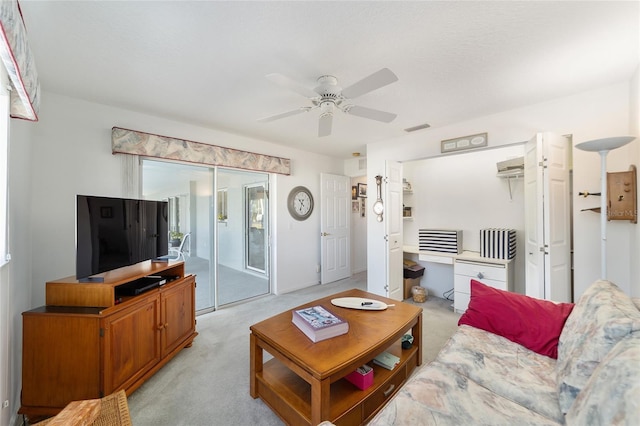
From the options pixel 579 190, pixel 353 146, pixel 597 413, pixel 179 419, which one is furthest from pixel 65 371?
pixel 579 190

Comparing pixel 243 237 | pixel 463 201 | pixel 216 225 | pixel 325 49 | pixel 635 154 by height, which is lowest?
pixel 243 237

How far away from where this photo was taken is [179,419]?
5.26 ft

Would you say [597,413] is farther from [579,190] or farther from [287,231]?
[287,231]

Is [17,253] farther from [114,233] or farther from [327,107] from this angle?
[327,107]

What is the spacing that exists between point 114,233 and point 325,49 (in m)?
2.05

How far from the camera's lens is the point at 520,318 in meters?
1.65

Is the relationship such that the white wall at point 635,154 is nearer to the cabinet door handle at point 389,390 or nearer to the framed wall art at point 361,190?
the cabinet door handle at point 389,390

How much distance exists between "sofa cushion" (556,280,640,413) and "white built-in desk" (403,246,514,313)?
1.74 meters

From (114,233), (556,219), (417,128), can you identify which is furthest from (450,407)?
(417,128)

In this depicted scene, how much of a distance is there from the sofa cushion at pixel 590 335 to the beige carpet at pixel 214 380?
1187 mm

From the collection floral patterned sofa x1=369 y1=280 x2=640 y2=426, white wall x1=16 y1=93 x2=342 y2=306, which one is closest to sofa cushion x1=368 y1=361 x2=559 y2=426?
floral patterned sofa x1=369 y1=280 x2=640 y2=426

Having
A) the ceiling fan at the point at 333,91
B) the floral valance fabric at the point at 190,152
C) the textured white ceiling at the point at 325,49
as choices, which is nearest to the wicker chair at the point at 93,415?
the ceiling fan at the point at 333,91

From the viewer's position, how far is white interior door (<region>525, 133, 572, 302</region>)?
90.9 inches

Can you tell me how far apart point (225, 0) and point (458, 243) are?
3.52m
